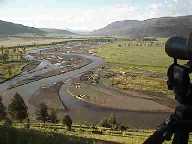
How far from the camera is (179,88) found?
20.9 feet

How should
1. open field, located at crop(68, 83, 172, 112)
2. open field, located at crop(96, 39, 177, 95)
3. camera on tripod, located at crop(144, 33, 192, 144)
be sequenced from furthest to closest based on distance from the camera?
open field, located at crop(96, 39, 177, 95)
open field, located at crop(68, 83, 172, 112)
camera on tripod, located at crop(144, 33, 192, 144)

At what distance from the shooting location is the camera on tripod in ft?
20.6

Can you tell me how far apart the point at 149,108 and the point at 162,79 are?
32.0 meters

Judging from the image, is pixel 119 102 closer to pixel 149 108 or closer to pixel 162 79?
pixel 149 108

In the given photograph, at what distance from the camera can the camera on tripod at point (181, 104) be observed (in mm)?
6270

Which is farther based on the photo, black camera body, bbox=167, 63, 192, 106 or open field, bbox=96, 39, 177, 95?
open field, bbox=96, 39, 177, 95

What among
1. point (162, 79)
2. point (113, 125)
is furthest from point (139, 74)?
point (113, 125)

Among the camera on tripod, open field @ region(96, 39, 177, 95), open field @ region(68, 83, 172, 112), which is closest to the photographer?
the camera on tripod

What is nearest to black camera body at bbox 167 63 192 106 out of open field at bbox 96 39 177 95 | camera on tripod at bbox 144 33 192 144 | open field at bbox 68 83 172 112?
camera on tripod at bbox 144 33 192 144

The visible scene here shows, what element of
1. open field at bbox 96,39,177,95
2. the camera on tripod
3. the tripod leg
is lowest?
open field at bbox 96,39,177,95

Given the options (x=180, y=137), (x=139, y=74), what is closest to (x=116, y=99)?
(x=139, y=74)

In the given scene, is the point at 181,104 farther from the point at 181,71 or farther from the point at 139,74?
the point at 139,74

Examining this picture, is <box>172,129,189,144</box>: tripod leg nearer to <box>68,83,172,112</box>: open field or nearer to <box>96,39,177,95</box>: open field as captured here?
<box>68,83,172,112</box>: open field

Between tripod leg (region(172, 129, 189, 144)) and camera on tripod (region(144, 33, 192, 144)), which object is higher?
camera on tripod (region(144, 33, 192, 144))
